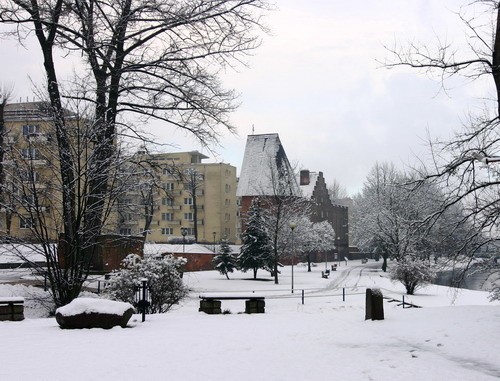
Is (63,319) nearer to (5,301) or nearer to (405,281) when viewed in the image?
(5,301)

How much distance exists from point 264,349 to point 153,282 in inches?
330

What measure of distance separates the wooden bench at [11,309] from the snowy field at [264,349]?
0.38 metres

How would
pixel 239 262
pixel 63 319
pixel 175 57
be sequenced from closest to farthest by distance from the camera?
pixel 63 319
pixel 175 57
pixel 239 262

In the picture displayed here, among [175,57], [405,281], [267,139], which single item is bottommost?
[405,281]

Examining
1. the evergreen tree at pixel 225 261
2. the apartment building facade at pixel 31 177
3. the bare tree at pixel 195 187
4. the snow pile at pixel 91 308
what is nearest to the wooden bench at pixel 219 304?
the snow pile at pixel 91 308

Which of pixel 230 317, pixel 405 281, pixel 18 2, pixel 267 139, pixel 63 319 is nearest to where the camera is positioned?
pixel 63 319

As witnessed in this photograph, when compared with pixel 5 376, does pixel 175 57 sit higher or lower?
higher

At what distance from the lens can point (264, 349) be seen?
9586 millimetres

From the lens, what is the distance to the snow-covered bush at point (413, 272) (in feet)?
113

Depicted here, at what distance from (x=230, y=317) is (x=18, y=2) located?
41.3ft

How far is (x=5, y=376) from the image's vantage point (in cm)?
714

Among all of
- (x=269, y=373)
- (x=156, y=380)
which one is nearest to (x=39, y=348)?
(x=156, y=380)

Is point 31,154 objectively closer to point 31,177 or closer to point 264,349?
point 31,177

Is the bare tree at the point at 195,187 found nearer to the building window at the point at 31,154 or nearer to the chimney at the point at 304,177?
the chimney at the point at 304,177
